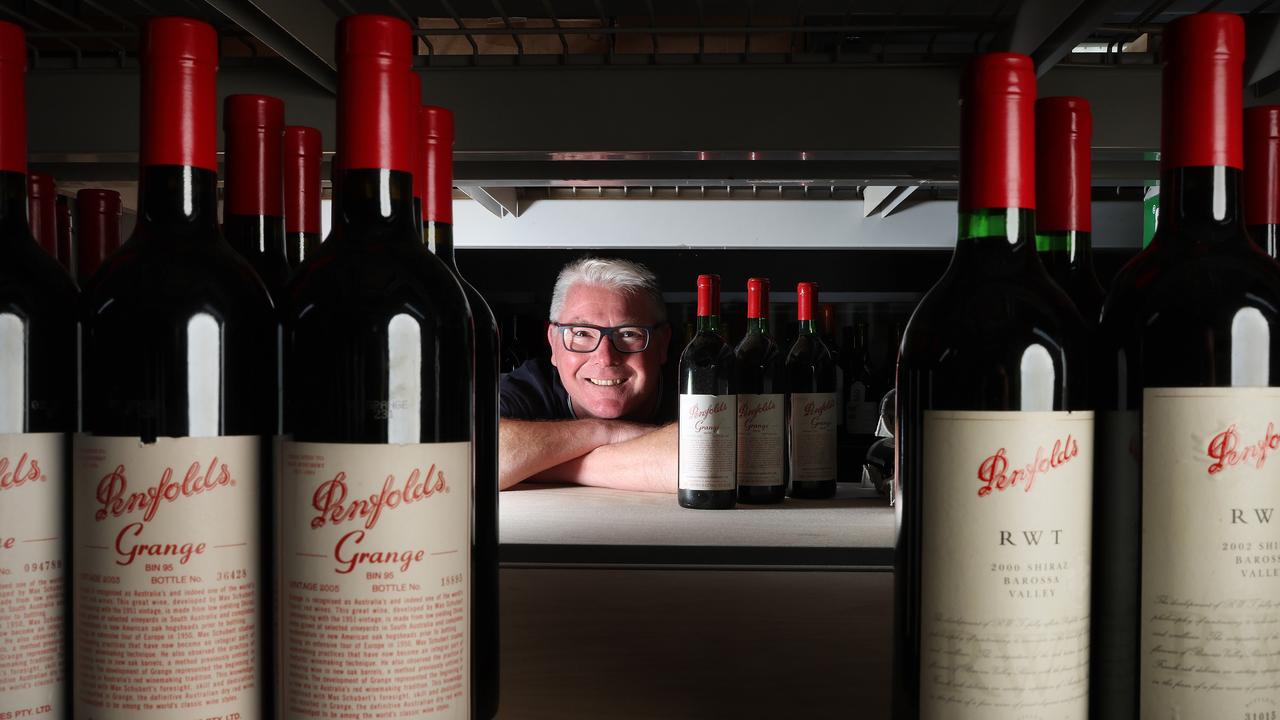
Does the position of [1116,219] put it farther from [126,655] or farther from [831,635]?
[126,655]

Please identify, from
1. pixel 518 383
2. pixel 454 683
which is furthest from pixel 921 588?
pixel 518 383

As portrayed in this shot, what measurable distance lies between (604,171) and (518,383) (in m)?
1.30

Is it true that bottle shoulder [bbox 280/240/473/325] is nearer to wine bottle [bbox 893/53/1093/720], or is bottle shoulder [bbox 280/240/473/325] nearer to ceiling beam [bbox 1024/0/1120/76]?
wine bottle [bbox 893/53/1093/720]

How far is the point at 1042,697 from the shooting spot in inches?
14.4

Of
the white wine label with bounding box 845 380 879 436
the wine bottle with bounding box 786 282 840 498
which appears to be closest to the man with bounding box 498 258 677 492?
the white wine label with bounding box 845 380 879 436

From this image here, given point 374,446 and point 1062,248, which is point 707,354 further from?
point 374,446

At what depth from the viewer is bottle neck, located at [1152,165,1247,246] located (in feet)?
1.25

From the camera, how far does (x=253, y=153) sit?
44 centimetres

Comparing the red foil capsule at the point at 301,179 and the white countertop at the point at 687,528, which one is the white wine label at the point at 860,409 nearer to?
the white countertop at the point at 687,528

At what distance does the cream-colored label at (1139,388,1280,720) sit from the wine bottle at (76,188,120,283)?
0.54 meters

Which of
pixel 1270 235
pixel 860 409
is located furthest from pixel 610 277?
pixel 1270 235

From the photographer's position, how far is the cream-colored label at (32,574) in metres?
0.36

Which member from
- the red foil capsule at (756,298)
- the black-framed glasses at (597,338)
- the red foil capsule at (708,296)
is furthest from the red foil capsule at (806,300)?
the black-framed glasses at (597,338)

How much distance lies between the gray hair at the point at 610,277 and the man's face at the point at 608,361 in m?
0.01
